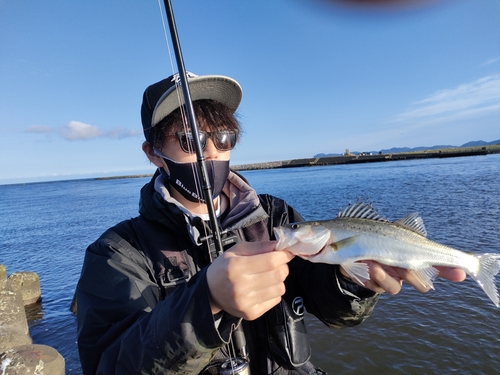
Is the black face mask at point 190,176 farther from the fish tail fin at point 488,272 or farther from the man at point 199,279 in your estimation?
the fish tail fin at point 488,272

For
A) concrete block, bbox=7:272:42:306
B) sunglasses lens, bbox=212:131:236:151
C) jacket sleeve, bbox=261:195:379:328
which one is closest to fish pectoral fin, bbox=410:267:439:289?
jacket sleeve, bbox=261:195:379:328

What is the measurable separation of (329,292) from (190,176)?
177 cm

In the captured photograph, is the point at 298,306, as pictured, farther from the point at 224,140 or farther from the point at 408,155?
the point at 408,155

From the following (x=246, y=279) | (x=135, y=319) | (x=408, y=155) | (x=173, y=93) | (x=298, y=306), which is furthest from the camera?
(x=408, y=155)

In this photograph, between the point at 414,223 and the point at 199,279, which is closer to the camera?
the point at 199,279

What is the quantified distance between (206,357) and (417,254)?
2.49 m

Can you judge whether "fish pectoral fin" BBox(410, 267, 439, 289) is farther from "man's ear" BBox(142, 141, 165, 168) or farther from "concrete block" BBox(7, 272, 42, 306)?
"concrete block" BBox(7, 272, 42, 306)

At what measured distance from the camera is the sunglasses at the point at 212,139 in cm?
308

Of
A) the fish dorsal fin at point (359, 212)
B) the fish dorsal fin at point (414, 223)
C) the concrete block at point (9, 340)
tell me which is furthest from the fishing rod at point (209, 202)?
the concrete block at point (9, 340)

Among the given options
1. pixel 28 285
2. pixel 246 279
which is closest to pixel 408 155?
pixel 28 285

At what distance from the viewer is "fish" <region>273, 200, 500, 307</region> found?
2.76 m

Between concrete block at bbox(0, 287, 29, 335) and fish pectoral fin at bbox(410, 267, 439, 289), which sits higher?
fish pectoral fin at bbox(410, 267, 439, 289)

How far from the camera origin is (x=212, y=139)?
324 centimetres

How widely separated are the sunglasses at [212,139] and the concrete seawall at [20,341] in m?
4.66
